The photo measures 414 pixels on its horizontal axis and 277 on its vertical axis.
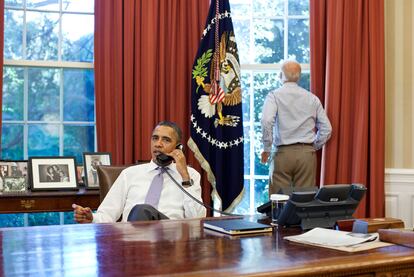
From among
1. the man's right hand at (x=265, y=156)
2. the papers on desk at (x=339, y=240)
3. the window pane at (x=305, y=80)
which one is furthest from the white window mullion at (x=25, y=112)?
the papers on desk at (x=339, y=240)

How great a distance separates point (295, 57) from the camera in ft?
15.4

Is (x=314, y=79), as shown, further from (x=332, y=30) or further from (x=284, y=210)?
(x=284, y=210)

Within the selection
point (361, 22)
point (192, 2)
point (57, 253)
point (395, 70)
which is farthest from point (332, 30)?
point (57, 253)

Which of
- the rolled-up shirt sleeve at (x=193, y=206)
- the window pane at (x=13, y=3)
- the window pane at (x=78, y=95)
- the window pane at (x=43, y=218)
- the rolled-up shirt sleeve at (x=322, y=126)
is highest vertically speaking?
the window pane at (x=13, y=3)

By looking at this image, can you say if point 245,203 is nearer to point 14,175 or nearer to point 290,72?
point 290,72

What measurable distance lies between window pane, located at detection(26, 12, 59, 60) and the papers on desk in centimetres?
304

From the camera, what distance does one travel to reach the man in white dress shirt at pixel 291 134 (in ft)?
13.5

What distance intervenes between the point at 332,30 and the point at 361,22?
26 cm

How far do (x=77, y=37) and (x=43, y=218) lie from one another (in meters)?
1.47

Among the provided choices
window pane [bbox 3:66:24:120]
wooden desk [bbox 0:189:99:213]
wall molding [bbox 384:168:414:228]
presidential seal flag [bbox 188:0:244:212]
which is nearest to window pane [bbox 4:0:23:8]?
window pane [bbox 3:66:24:120]

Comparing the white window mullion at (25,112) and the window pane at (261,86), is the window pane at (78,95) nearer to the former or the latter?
the white window mullion at (25,112)

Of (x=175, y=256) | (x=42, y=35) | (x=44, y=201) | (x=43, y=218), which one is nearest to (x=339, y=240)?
(x=175, y=256)

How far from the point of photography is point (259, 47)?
470cm

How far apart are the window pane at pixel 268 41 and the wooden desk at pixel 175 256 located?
2923 mm
